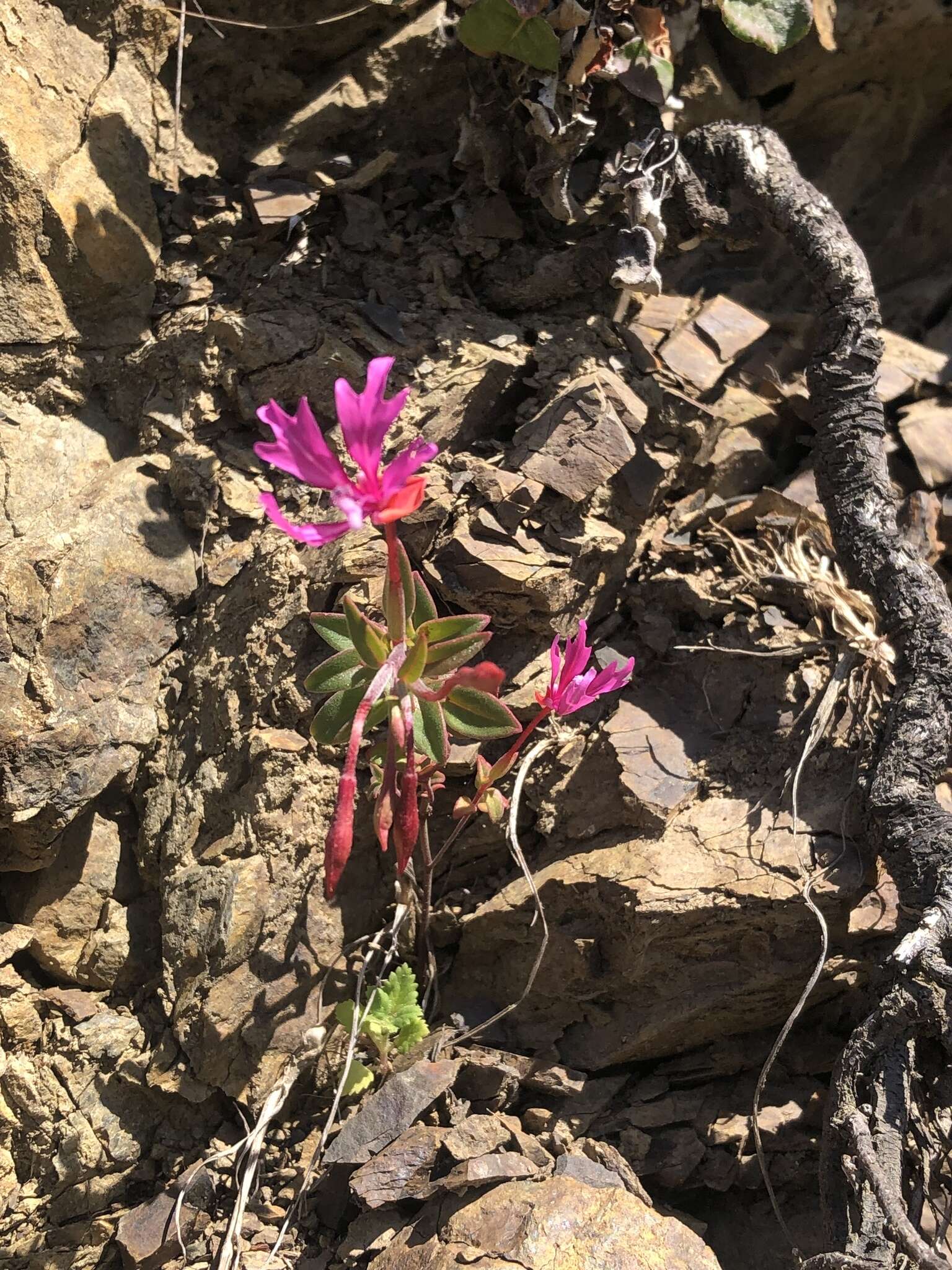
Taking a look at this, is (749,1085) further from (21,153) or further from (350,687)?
(21,153)

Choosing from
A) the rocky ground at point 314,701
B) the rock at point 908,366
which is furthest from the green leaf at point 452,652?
the rock at point 908,366

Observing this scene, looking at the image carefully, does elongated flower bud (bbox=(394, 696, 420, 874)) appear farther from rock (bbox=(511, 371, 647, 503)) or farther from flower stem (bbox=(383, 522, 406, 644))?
rock (bbox=(511, 371, 647, 503))

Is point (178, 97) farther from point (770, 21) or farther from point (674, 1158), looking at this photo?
point (674, 1158)

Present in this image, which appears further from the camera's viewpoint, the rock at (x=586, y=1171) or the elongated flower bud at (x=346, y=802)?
the rock at (x=586, y=1171)

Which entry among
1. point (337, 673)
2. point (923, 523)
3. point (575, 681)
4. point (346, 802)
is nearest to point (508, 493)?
point (575, 681)

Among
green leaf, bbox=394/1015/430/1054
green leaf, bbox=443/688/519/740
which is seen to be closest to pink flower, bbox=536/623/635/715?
green leaf, bbox=443/688/519/740

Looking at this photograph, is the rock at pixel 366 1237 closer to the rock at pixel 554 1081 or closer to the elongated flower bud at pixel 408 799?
the rock at pixel 554 1081
